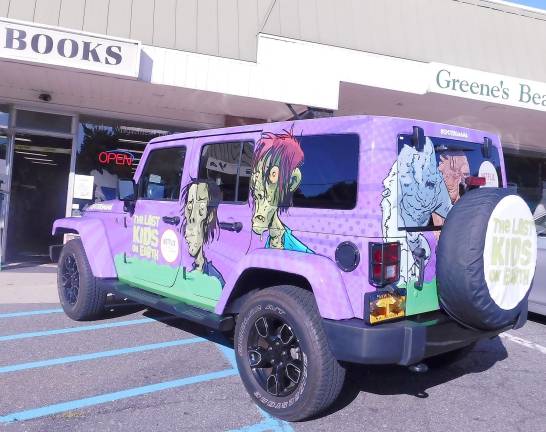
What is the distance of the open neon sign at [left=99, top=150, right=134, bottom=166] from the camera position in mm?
10492

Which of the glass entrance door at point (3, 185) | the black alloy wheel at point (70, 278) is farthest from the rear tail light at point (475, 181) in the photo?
the glass entrance door at point (3, 185)

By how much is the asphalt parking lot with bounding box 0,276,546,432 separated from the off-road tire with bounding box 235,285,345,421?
5.1 inches

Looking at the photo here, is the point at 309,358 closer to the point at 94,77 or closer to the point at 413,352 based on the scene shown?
the point at 413,352

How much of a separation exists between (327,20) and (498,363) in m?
6.72

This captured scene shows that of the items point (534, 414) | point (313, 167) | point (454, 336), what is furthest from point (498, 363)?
point (313, 167)

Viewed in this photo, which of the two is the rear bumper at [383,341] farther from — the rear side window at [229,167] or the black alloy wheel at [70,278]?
the black alloy wheel at [70,278]

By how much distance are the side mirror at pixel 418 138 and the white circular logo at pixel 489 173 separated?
2.60ft

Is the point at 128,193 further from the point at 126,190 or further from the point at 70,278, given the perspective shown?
the point at 70,278

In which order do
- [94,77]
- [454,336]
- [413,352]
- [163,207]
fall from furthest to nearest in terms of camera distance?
[94,77] < [163,207] < [454,336] < [413,352]

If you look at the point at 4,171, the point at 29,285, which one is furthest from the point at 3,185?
the point at 29,285

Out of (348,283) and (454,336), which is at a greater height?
(348,283)

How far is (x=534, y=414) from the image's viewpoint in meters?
3.61

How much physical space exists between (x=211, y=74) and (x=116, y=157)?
3402mm

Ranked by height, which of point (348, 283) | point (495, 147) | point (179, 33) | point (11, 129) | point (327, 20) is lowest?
point (348, 283)
